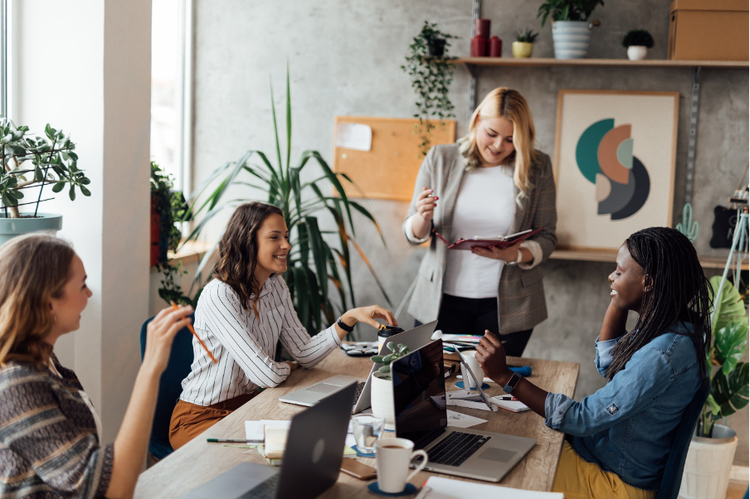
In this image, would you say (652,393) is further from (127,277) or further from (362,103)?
(362,103)

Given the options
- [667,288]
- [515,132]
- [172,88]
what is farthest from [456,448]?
[172,88]

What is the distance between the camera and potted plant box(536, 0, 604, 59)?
135 inches

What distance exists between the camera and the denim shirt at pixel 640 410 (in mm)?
1710

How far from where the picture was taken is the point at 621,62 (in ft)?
11.1

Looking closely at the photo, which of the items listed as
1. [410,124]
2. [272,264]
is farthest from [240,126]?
[272,264]

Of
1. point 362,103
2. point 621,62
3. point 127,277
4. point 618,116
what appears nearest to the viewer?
point 127,277

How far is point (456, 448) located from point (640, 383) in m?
0.46

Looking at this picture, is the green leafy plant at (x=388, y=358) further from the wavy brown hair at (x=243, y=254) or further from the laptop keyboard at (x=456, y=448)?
the wavy brown hair at (x=243, y=254)

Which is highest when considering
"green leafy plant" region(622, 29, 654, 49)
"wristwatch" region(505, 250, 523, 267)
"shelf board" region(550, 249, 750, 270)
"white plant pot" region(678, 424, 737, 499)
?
"green leafy plant" region(622, 29, 654, 49)

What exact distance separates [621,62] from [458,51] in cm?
83

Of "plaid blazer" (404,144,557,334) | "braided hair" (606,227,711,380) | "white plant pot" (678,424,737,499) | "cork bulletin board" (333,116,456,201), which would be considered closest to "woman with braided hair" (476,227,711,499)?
"braided hair" (606,227,711,380)

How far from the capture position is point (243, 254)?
7.59 ft

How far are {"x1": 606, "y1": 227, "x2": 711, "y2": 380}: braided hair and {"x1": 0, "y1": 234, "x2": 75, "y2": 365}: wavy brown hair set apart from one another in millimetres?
1342

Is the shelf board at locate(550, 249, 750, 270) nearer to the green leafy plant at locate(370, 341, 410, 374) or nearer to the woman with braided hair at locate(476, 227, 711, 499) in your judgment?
the woman with braided hair at locate(476, 227, 711, 499)
